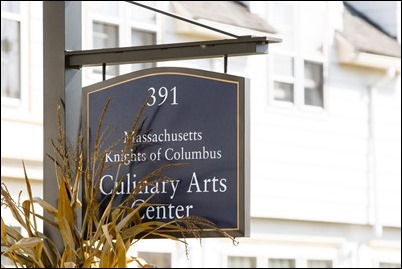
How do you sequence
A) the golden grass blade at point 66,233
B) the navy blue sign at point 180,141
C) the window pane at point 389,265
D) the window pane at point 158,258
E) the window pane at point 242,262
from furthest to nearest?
the window pane at point 389,265
the window pane at point 242,262
the window pane at point 158,258
the navy blue sign at point 180,141
the golden grass blade at point 66,233

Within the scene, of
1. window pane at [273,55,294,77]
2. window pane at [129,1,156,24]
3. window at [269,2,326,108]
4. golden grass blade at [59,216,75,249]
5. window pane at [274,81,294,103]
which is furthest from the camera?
window at [269,2,326,108]

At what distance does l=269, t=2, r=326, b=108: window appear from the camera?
2202cm

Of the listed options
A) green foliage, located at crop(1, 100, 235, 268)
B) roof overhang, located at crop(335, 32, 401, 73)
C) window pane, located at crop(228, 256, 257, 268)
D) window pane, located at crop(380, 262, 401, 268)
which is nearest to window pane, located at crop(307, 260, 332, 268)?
window pane, located at crop(380, 262, 401, 268)

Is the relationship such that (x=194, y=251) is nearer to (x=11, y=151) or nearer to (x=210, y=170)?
(x=11, y=151)

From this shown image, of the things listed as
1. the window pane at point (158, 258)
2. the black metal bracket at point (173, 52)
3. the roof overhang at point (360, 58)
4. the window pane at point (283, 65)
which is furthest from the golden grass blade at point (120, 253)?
the roof overhang at point (360, 58)

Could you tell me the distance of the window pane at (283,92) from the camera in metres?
21.7

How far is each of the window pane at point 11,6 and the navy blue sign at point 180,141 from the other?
29.9 ft

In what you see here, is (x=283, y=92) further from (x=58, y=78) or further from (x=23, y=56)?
(x=58, y=78)

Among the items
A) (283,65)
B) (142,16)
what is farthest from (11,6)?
(283,65)

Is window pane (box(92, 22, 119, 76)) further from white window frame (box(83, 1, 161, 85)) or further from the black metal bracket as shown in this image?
the black metal bracket

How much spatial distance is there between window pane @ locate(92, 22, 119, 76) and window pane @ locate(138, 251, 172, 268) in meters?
2.55

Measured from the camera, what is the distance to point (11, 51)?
17141 millimetres

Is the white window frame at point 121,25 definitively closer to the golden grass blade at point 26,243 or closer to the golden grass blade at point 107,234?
A: the golden grass blade at point 26,243

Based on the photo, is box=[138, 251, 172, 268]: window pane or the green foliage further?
box=[138, 251, 172, 268]: window pane
